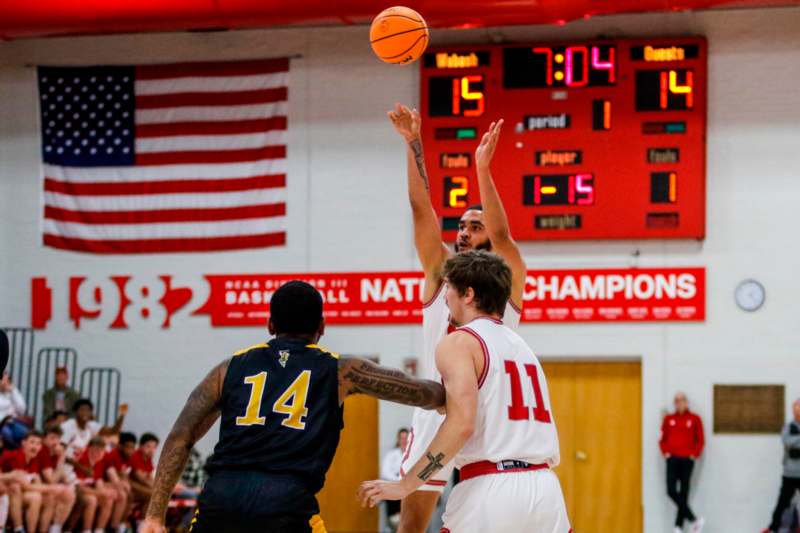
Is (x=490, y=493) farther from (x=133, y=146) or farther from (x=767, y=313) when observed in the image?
(x=133, y=146)

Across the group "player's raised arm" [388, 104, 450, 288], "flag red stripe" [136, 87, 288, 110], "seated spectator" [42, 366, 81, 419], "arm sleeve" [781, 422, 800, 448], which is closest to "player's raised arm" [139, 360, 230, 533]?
"player's raised arm" [388, 104, 450, 288]

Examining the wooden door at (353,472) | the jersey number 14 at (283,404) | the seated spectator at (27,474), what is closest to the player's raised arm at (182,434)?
the jersey number 14 at (283,404)

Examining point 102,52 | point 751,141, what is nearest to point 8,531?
point 102,52

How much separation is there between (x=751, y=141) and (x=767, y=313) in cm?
251

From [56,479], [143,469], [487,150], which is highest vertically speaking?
[487,150]

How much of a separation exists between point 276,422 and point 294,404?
112 mm

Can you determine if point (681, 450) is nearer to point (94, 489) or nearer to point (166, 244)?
point (94, 489)

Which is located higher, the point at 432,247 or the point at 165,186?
the point at 165,186

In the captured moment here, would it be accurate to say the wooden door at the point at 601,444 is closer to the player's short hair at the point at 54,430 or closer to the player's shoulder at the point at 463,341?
the player's short hair at the point at 54,430

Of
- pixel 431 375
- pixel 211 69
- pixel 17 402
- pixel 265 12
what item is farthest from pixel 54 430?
pixel 431 375

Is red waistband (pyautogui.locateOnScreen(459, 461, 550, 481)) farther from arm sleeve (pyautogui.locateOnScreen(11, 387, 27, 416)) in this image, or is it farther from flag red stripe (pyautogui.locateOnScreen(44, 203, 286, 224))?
flag red stripe (pyautogui.locateOnScreen(44, 203, 286, 224))

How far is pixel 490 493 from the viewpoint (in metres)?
5.48

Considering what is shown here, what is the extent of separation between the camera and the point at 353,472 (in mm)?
18328

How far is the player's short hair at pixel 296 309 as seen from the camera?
5.43m
